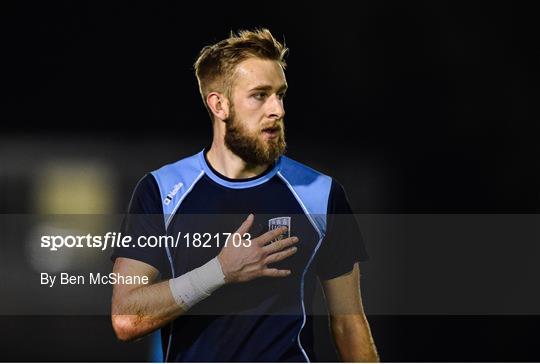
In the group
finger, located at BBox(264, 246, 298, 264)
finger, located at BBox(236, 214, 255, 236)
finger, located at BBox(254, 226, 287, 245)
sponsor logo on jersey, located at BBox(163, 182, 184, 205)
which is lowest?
finger, located at BBox(264, 246, 298, 264)

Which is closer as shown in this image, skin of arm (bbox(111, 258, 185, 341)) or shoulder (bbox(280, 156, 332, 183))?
skin of arm (bbox(111, 258, 185, 341))

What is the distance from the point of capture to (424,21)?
3055mm

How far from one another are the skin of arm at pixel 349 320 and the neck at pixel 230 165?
0.48 metres

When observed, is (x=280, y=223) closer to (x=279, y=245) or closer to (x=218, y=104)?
(x=279, y=245)

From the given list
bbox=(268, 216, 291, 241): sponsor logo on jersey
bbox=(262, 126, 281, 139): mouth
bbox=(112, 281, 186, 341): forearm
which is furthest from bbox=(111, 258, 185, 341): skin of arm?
bbox=(262, 126, 281, 139): mouth

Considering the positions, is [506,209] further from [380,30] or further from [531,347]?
[380,30]

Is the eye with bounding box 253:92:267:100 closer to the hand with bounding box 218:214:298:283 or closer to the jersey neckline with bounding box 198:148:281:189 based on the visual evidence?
the jersey neckline with bounding box 198:148:281:189

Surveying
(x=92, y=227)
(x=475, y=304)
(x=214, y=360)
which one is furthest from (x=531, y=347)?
(x=92, y=227)

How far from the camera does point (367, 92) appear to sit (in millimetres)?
3043

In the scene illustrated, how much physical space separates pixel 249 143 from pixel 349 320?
0.75 m

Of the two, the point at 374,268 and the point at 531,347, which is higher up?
the point at 374,268

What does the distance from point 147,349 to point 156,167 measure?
2.20 ft

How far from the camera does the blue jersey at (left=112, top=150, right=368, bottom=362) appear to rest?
291cm

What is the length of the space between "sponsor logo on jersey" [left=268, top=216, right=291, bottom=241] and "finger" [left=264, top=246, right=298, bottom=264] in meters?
0.05
